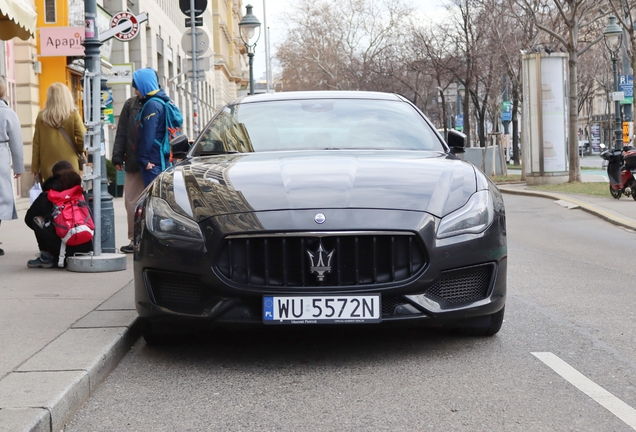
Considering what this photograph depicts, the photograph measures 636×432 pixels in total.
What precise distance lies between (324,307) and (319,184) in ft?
2.34

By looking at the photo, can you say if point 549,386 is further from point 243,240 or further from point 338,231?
point 243,240

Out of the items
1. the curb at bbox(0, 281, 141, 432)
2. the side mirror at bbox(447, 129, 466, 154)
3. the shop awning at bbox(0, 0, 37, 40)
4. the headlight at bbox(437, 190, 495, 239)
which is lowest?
the curb at bbox(0, 281, 141, 432)

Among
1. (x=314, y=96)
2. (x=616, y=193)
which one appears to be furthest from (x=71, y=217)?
(x=616, y=193)

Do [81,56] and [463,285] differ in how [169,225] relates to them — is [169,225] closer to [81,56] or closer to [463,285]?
[463,285]

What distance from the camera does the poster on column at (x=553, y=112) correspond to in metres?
25.7

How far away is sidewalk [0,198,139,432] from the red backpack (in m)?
0.33

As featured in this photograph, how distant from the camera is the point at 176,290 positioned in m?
5.10

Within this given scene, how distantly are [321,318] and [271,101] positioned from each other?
8.40ft

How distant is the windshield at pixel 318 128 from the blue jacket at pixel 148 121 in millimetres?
3044

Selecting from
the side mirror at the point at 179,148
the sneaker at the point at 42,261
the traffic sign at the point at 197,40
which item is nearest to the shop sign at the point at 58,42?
the traffic sign at the point at 197,40

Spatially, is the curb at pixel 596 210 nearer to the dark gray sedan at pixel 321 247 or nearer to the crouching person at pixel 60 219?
the crouching person at pixel 60 219

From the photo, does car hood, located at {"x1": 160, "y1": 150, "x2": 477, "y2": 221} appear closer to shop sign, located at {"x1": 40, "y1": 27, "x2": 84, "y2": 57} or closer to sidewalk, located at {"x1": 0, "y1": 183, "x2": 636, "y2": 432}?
sidewalk, located at {"x1": 0, "y1": 183, "x2": 636, "y2": 432}

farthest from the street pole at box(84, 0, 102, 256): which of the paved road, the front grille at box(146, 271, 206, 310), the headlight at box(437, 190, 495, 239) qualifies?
the headlight at box(437, 190, 495, 239)

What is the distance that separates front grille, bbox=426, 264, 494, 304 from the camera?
499 cm
